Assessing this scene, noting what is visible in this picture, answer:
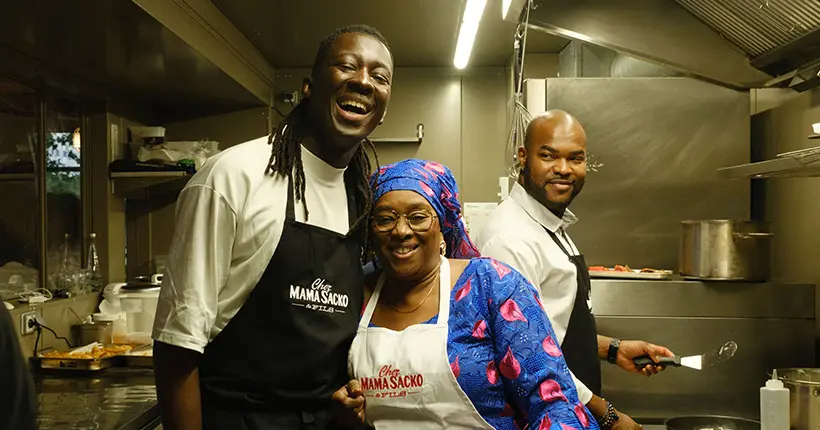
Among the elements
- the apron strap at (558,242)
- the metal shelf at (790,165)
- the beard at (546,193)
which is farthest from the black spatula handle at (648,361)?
the metal shelf at (790,165)

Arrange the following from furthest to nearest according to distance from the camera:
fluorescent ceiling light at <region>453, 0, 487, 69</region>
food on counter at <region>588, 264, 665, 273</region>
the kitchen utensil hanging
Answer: fluorescent ceiling light at <region>453, 0, 487, 69</region> → food on counter at <region>588, 264, 665, 273</region> → the kitchen utensil hanging

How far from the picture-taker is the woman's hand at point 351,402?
1577 mm

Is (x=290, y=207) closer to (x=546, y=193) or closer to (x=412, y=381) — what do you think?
(x=412, y=381)

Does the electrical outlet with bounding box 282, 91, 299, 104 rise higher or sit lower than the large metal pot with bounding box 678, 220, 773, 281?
higher

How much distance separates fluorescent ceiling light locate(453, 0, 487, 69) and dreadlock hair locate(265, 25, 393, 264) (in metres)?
1.52

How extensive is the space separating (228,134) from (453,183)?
3674 millimetres

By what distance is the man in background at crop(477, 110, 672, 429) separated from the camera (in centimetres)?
204

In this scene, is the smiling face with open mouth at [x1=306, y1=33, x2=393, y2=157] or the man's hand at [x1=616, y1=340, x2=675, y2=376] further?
the man's hand at [x1=616, y1=340, x2=675, y2=376]

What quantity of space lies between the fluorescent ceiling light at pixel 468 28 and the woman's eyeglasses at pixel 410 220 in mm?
1678

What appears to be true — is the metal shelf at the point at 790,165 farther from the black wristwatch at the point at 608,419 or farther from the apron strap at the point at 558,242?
the black wristwatch at the point at 608,419

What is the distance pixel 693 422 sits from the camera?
2.37 meters

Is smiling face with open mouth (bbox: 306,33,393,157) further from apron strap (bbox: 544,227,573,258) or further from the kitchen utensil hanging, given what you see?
the kitchen utensil hanging

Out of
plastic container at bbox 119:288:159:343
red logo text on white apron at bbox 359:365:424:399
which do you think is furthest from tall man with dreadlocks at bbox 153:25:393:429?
plastic container at bbox 119:288:159:343

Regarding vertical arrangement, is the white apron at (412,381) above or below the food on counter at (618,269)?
below
